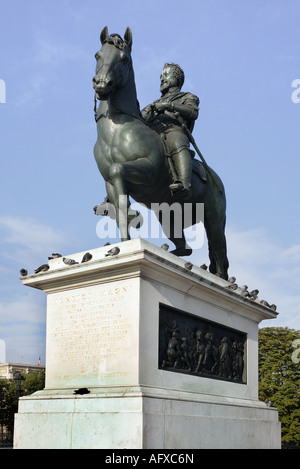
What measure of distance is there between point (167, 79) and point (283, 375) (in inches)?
1622

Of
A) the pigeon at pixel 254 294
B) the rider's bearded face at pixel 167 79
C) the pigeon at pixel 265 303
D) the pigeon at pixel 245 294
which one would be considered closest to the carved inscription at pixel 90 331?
the pigeon at pixel 245 294

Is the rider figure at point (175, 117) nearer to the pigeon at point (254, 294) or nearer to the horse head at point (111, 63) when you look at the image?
the horse head at point (111, 63)

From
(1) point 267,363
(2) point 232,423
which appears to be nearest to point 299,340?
(1) point 267,363

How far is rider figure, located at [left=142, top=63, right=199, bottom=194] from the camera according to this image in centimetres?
1191

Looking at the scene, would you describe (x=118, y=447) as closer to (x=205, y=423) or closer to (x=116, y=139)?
(x=205, y=423)

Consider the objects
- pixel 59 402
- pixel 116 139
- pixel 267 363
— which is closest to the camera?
pixel 59 402

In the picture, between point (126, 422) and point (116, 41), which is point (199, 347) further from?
point (116, 41)

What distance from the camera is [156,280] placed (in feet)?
33.2

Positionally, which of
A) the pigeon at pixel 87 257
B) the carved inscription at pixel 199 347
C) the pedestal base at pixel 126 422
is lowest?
the pedestal base at pixel 126 422

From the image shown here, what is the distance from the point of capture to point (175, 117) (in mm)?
12875

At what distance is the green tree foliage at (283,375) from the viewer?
4681 centimetres

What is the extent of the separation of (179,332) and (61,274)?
88.6 inches

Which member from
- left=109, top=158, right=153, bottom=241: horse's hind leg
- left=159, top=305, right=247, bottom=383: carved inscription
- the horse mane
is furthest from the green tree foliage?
the horse mane

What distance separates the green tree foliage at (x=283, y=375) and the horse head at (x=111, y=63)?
38638 mm
